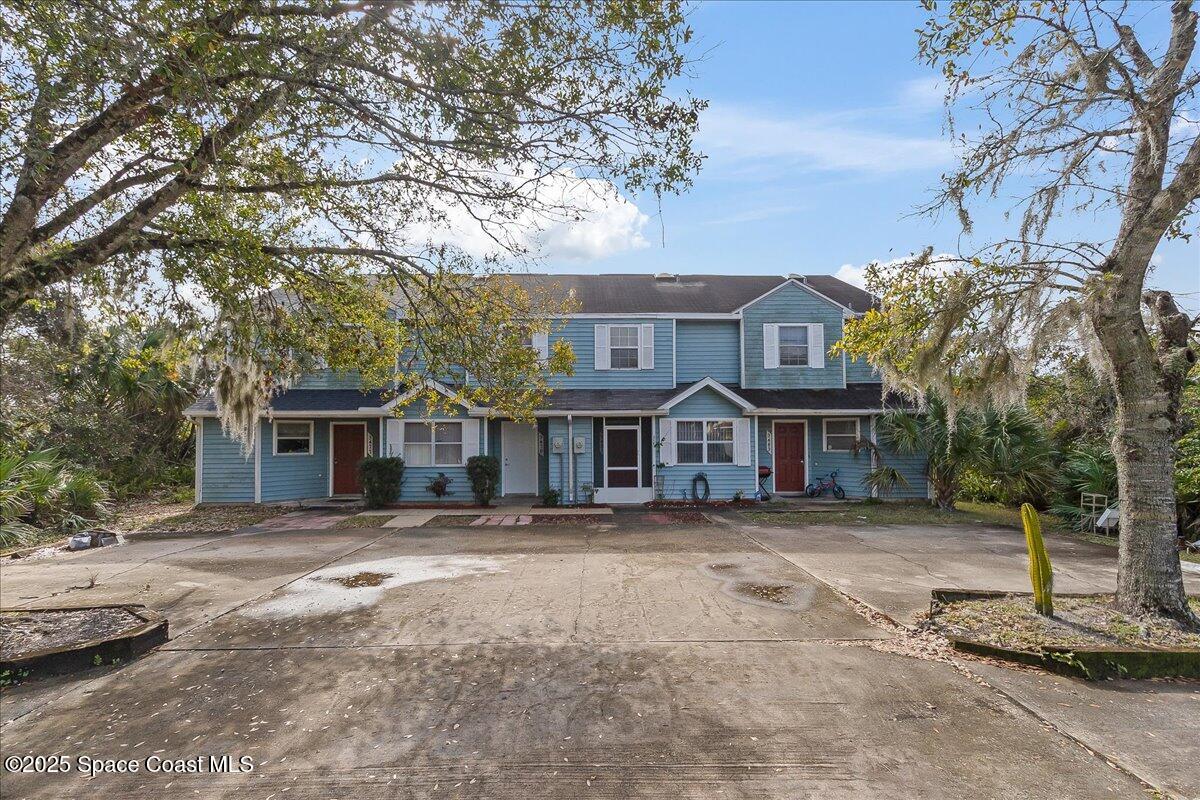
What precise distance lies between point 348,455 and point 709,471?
10.4 m

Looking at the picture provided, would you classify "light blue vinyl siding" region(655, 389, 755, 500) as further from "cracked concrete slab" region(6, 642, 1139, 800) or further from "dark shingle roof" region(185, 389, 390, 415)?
"cracked concrete slab" region(6, 642, 1139, 800)

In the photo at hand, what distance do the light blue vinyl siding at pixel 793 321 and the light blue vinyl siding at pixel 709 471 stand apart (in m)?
1.89

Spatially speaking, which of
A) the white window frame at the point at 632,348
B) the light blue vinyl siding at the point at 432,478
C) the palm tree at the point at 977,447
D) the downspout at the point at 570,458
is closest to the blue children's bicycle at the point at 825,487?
the palm tree at the point at 977,447

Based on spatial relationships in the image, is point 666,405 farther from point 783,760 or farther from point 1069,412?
point 783,760

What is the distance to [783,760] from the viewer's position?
375 centimetres

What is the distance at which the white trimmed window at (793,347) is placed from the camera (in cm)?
1788

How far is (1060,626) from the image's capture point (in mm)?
5746

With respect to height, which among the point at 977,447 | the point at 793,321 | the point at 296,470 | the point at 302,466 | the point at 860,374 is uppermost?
the point at 793,321

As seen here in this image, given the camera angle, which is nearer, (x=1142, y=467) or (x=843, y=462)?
(x=1142, y=467)

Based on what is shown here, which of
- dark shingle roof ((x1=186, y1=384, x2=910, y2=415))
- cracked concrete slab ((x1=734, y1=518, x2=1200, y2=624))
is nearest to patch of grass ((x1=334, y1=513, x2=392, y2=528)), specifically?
dark shingle roof ((x1=186, y1=384, x2=910, y2=415))

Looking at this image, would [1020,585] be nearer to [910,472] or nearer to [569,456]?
[910,472]

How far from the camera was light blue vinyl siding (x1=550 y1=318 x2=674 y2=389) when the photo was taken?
17.5 metres

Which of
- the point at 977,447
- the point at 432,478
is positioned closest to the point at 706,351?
the point at 977,447

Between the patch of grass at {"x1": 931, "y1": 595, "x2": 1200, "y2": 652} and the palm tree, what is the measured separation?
7.46 metres
